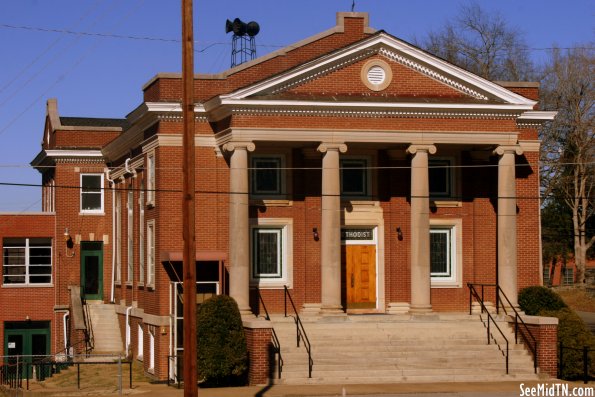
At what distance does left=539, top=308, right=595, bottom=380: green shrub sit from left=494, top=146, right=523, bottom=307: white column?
1960mm

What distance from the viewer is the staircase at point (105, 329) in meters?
41.8

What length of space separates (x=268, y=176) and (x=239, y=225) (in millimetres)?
3578

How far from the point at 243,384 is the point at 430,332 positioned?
21.0ft

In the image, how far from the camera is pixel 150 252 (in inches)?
1486

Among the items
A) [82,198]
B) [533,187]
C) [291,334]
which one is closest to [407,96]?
[533,187]

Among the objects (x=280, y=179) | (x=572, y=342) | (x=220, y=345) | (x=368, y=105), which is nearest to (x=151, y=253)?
(x=280, y=179)

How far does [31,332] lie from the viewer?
4803 centimetres

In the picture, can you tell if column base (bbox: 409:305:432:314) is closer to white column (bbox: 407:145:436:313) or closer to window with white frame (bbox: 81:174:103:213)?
white column (bbox: 407:145:436:313)

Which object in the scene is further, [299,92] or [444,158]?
[444,158]

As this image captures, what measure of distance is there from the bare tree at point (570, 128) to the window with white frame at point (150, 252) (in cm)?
3083

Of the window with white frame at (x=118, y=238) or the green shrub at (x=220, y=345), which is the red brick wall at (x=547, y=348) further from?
the window with white frame at (x=118, y=238)

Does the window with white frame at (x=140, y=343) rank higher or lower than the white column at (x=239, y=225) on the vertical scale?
lower

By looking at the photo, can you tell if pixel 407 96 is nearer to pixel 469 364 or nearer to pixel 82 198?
pixel 469 364

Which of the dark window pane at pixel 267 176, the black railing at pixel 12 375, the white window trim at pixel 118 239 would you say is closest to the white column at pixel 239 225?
the dark window pane at pixel 267 176
